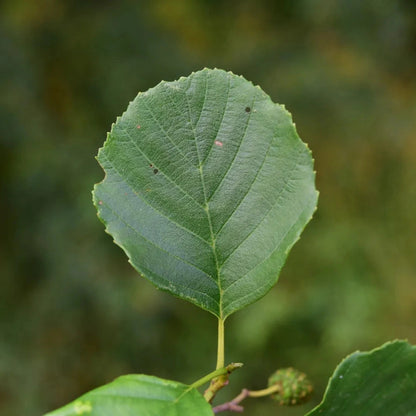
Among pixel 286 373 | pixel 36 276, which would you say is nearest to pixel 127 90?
pixel 36 276

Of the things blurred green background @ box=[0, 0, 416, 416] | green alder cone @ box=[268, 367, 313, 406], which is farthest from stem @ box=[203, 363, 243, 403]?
blurred green background @ box=[0, 0, 416, 416]

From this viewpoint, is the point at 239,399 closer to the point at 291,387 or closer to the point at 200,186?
the point at 291,387

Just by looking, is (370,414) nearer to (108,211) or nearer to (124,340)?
(108,211)

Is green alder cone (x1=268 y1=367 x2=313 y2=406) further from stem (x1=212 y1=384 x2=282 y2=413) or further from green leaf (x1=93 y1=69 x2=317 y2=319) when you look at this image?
green leaf (x1=93 y1=69 x2=317 y2=319)

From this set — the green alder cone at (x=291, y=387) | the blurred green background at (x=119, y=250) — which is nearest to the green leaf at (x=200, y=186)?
the green alder cone at (x=291, y=387)

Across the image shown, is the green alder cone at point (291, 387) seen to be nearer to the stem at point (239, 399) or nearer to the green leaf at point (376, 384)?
the stem at point (239, 399)
